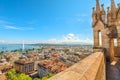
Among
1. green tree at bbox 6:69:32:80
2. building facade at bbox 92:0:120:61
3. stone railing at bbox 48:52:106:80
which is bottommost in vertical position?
green tree at bbox 6:69:32:80

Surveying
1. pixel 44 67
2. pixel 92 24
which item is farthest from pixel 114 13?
pixel 44 67

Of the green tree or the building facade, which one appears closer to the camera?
the building facade

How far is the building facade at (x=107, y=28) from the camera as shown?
20.7 feet

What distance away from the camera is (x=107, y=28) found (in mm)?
6582

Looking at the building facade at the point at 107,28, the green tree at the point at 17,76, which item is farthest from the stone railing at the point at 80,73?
the green tree at the point at 17,76

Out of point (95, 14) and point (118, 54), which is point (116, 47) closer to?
point (118, 54)

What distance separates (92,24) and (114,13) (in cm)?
140

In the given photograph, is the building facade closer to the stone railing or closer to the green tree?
the stone railing

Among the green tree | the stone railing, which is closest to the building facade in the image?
the stone railing

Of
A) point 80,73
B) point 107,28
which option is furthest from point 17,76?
point 80,73

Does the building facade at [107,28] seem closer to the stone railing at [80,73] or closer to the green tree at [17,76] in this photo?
the stone railing at [80,73]

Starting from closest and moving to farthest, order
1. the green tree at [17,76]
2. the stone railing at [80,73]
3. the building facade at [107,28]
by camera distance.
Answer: the stone railing at [80,73], the building facade at [107,28], the green tree at [17,76]

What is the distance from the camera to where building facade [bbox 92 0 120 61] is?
6320mm

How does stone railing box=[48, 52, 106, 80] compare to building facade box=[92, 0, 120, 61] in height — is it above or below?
below
